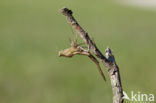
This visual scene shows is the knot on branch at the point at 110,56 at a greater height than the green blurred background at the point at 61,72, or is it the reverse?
the green blurred background at the point at 61,72

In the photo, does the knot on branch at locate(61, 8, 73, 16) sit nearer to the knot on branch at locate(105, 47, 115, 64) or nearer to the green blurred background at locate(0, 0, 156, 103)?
the knot on branch at locate(105, 47, 115, 64)

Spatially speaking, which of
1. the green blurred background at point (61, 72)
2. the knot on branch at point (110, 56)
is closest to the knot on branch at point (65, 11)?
the knot on branch at point (110, 56)

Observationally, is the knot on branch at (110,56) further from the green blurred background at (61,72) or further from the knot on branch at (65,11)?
the green blurred background at (61,72)

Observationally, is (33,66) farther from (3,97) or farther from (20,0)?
(20,0)

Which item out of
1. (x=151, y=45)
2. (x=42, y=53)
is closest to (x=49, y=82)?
(x=42, y=53)

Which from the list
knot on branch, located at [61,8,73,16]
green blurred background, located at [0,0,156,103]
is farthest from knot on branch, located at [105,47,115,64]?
green blurred background, located at [0,0,156,103]

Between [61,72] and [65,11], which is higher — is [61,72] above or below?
above

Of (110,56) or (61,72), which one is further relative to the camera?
(61,72)

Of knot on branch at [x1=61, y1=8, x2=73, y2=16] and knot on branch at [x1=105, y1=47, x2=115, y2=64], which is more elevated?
knot on branch at [x1=61, y1=8, x2=73, y2=16]

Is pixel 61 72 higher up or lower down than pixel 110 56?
higher up

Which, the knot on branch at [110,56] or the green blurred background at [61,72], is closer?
the knot on branch at [110,56]

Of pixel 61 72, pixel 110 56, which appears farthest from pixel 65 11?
pixel 61 72

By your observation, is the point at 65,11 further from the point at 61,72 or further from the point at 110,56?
the point at 61,72
